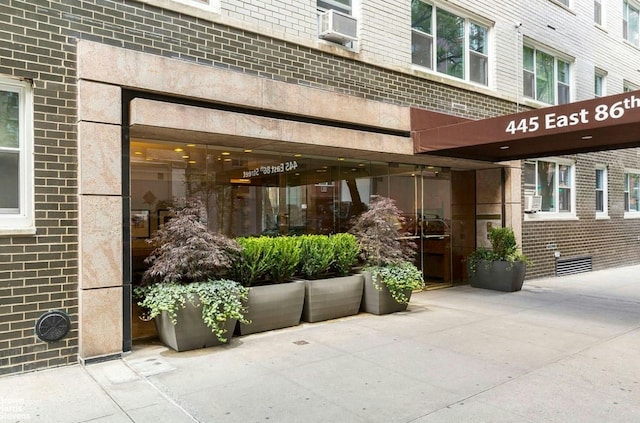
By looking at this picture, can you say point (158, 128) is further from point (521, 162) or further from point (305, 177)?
point (521, 162)

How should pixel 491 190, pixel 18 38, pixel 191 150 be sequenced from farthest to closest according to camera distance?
pixel 491 190 < pixel 191 150 < pixel 18 38

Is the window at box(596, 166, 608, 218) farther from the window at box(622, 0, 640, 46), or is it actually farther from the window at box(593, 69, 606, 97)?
the window at box(622, 0, 640, 46)

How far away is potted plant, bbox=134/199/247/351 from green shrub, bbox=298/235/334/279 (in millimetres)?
1477

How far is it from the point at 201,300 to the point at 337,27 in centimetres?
526

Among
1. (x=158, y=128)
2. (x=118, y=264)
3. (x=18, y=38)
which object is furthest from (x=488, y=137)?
(x=18, y=38)

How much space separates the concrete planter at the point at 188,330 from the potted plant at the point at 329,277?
1719 mm

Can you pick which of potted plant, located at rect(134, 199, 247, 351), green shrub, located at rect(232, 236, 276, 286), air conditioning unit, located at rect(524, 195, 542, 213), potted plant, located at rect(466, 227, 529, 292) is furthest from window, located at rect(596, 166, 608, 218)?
potted plant, located at rect(134, 199, 247, 351)

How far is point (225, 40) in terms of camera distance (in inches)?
274

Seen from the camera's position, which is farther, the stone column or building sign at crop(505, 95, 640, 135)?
building sign at crop(505, 95, 640, 135)

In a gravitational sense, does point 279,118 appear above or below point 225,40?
below

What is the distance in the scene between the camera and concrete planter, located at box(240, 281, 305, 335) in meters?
6.82

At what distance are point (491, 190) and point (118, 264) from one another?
9149 mm

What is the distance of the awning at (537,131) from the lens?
6789mm

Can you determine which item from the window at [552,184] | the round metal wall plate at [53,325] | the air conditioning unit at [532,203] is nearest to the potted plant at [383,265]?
the round metal wall plate at [53,325]
